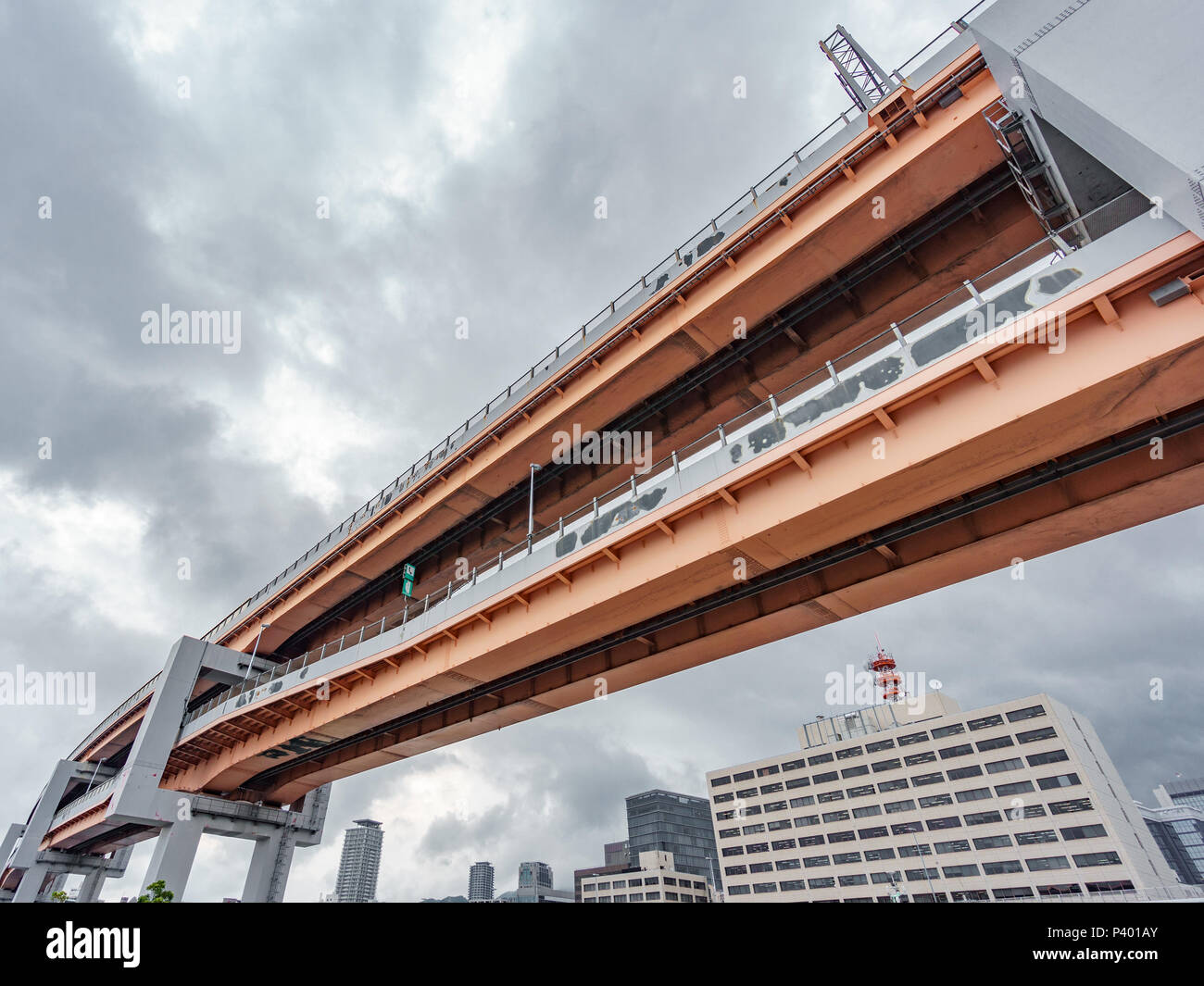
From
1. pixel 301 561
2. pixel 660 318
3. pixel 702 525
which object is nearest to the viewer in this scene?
pixel 702 525

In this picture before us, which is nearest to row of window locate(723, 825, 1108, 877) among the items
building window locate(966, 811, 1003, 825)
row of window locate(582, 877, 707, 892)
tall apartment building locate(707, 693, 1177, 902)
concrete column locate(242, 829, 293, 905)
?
tall apartment building locate(707, 693, 1177, 902)

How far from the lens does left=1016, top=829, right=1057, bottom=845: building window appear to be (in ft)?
217

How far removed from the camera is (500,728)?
862 inches

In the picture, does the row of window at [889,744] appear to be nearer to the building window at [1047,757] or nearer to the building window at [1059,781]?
the building window at [1047,757]

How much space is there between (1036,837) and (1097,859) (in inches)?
205

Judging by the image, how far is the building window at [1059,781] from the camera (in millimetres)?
66875

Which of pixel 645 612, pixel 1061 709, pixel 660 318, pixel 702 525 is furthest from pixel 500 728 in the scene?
pixel 1061 709

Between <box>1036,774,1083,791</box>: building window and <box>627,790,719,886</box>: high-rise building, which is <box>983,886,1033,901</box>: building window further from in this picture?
<box>627,790,719,886</box>: high-rise building

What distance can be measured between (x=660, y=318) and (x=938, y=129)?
25.4ft

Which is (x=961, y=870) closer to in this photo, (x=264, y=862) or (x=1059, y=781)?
(x=1059, y=781)

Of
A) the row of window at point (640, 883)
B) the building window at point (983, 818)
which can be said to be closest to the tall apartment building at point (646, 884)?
the row of window at point (640, 883)

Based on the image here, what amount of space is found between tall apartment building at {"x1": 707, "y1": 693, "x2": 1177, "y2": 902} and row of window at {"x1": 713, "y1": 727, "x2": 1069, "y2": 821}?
14 cm
